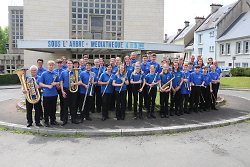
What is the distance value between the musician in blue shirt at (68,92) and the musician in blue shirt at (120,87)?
1.28 m

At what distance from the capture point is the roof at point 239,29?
118 ft

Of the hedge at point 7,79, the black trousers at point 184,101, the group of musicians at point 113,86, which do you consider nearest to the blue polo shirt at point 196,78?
the group of musicians at point 113,86

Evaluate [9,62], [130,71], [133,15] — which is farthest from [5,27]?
[130,71]

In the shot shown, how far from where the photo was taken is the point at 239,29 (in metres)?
37.8

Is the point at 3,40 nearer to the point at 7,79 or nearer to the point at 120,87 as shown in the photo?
the point at 7,79

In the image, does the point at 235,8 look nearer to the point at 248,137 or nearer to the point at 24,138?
the point at 248,137

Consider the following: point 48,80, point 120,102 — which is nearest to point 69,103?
point 48,80

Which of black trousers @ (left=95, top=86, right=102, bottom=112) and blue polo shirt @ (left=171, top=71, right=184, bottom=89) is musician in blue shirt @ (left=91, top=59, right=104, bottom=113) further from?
blue polo shirt @ (left=171, top=71, right=184, bottom=89)

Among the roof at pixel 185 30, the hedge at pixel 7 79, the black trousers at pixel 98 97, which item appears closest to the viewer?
the black trousers at pixel 98 97

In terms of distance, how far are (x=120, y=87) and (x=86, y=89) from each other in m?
1.13

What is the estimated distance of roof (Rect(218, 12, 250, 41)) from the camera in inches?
1420

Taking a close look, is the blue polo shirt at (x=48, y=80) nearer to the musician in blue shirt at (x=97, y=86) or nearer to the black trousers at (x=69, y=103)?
the black trousers at (x=69, y=103)

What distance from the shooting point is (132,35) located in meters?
24.5

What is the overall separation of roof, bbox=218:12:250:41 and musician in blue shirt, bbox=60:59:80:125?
35.2 metres
